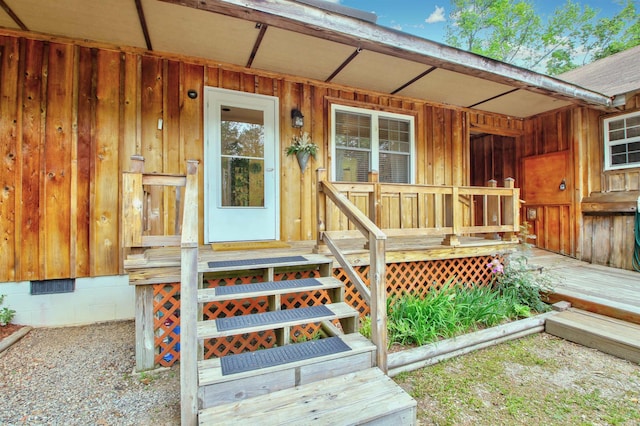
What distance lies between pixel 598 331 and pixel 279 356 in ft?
10.6

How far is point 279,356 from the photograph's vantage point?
205 cm

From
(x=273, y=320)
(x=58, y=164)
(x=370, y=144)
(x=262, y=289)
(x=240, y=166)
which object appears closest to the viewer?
(x=273, y=320)

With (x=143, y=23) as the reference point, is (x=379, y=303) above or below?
below

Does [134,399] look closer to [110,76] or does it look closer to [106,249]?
[106,249]

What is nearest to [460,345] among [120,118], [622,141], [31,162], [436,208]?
[436,208]

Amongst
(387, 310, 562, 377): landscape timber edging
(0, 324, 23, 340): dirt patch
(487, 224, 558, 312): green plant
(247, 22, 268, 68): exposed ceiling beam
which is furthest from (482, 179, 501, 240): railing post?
(0, 324, 23, 340): dirt patch

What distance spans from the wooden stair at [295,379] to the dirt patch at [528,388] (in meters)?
0.47

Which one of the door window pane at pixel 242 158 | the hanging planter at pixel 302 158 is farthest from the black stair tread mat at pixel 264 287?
the hanging planter at pixel 302 158

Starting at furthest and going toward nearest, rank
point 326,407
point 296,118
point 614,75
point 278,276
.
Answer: point 614,75 → point 296,118 → point 278,276 → point 326,407

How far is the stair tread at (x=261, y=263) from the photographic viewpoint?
270cm

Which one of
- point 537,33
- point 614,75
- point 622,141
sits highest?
point 537,33

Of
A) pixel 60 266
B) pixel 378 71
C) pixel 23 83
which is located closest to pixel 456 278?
pixel 378 71

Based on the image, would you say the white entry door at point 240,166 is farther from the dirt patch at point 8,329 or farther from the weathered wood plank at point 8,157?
the dirt patch at point 8,329

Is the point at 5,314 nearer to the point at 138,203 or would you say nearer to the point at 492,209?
the point at 138,203
